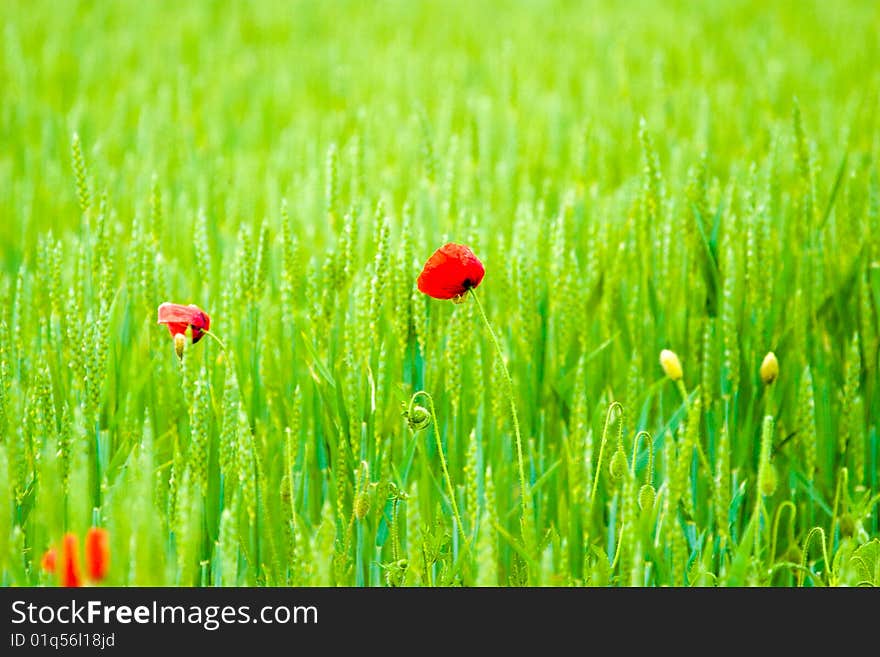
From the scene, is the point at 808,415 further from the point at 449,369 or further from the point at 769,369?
the point at 449,369

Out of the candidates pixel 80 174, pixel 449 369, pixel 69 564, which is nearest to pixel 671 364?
pixel 449 369

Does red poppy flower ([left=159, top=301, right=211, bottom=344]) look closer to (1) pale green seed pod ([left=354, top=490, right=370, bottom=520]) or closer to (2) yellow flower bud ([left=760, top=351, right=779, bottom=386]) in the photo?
(1) pale green seed pod ([left=354, top=490, right=370, bottom=520])

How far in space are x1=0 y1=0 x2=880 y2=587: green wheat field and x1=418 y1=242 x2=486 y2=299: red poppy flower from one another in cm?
11

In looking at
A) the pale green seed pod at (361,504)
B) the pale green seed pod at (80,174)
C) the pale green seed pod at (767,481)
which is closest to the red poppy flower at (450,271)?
the pale green seed pod at (361,504)

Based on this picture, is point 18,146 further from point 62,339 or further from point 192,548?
point 192,548

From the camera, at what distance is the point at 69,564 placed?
79cm

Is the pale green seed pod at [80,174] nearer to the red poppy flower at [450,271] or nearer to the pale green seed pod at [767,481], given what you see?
the red poppy flower at [450,271]

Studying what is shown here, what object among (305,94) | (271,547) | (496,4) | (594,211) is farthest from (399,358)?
(496,4)

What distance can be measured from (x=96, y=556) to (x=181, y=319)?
342 millimetres

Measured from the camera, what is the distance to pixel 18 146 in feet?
9.44

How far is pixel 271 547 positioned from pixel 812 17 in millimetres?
4926

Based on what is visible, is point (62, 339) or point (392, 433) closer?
point (392, 433)

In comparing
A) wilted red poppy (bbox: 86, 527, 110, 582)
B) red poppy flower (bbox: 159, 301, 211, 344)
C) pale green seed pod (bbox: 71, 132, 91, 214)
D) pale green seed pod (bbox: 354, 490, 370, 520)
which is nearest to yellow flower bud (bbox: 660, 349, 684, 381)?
pale green seed pod (bbox: 354, 490, 370, 520)

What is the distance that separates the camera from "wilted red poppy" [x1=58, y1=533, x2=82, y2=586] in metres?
0.78
